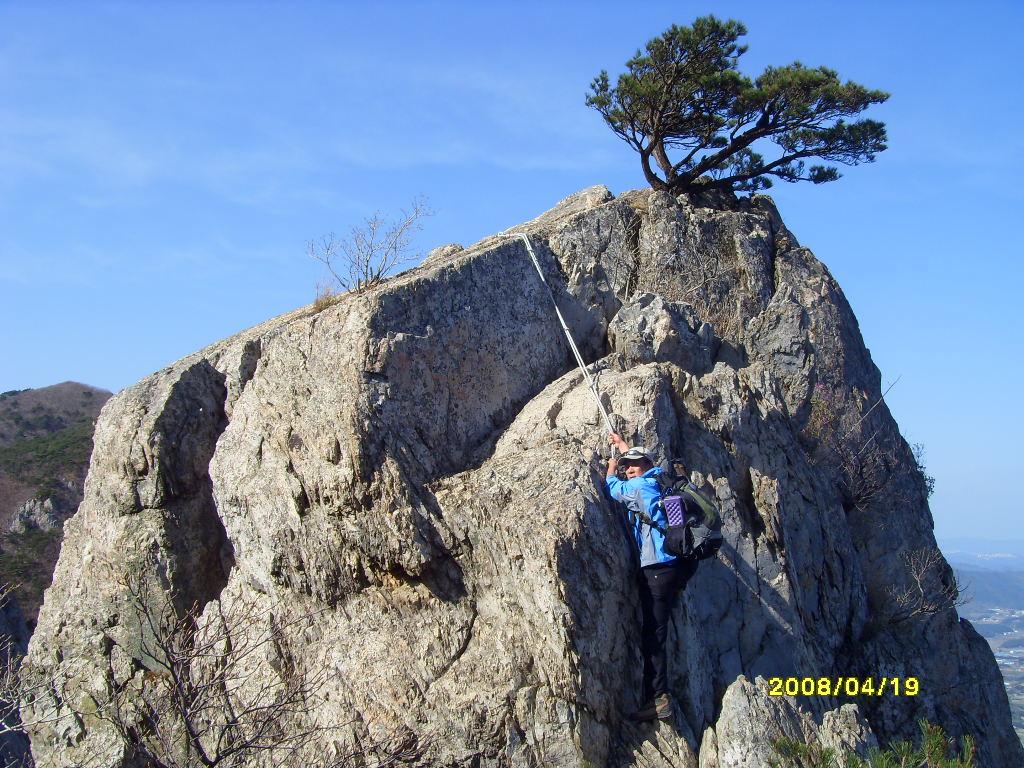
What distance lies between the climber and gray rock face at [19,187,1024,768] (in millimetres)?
Answer: 195

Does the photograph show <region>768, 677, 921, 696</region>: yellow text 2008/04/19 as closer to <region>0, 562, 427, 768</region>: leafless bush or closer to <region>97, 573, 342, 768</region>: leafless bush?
<region>0, 562, 427, 768</region>: leafless bush

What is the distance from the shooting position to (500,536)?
952 centimetres

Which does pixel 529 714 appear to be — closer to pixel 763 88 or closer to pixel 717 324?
pixel 717 324

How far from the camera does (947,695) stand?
13.1 m

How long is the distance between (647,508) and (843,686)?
4868 millimetres

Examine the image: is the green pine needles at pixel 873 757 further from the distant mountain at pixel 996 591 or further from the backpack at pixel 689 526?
the distant mountain at pixel 996 591

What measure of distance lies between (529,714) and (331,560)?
2.98 m

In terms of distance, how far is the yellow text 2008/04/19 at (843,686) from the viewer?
33.0ft

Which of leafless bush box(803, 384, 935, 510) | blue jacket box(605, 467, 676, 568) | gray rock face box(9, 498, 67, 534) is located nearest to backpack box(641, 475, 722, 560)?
blue jacket box(605, 467, 676, 568)

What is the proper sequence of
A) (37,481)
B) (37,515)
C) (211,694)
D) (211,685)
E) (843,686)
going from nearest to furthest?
(211,685) → (211,694) → (843,686) → (37,515) → (37,481)

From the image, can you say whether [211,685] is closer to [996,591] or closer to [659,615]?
[659,615]

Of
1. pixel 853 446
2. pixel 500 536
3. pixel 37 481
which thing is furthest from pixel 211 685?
pixel 37 481

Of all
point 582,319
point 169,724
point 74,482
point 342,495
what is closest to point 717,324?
point 582,319

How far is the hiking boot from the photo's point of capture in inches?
355
